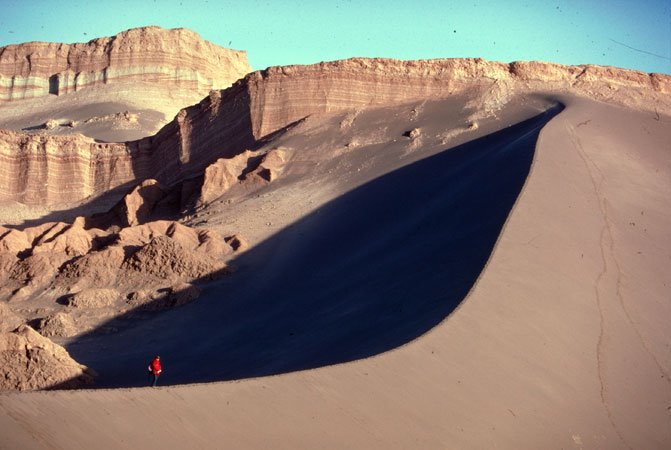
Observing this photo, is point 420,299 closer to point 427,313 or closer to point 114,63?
point 427,313

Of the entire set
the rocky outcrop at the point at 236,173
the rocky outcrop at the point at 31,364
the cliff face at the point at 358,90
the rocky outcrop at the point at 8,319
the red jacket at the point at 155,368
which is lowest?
the rocky outcrop at the point at 8,319

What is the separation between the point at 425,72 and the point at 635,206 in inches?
425

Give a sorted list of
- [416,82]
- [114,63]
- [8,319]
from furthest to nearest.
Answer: [114,63]
[416,82]
[8,319]

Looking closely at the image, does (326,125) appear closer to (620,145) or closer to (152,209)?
(152,209)

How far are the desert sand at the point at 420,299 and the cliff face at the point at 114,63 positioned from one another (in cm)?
3439

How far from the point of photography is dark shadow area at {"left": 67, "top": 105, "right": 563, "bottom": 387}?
13953mm

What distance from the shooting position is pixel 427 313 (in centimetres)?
1294

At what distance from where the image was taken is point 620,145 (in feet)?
79.0

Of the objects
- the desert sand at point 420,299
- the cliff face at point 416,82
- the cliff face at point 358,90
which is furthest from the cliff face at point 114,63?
the desert sand at point 420,299

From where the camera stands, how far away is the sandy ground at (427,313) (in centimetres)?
948

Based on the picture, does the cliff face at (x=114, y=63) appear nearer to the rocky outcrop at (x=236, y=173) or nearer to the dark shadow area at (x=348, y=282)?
the rocky outcrop at (x=236, y=173)

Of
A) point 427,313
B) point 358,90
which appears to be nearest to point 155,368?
point 427,313

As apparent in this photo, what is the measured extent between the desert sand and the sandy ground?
0.12 feet

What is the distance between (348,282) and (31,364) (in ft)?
21.6
